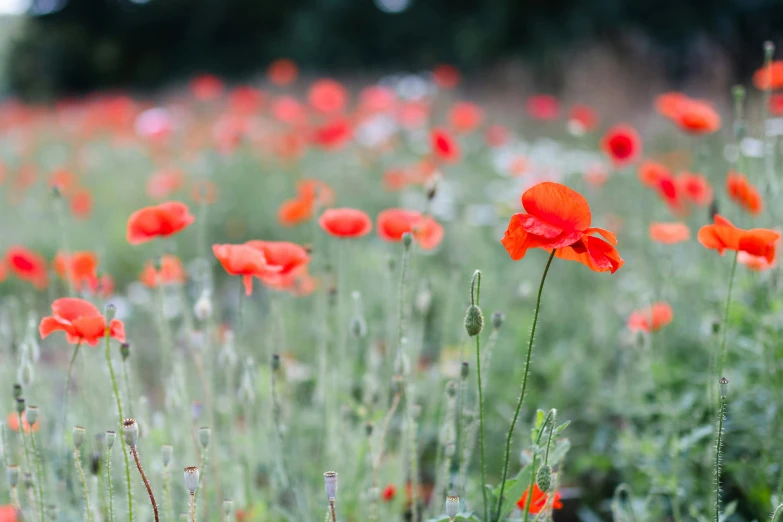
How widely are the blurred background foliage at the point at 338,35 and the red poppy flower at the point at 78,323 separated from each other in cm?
759

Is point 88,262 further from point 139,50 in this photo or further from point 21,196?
point 139,50

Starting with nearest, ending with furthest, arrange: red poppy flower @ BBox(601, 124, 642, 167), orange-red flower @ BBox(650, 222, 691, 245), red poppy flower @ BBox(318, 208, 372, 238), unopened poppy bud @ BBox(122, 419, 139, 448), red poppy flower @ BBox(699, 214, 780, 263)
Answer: unopened poppy bud @ BBox(122, 419, 139, 448) < red poppy flower @ BBox(699, 214, 780, 263) < red poppy flower @ BBox(318, 208, 372, 238) < orange-red flower @ BBox(650, 222, 691, 245) < red poppy flower @ BBox(601, 124, 642, 167)

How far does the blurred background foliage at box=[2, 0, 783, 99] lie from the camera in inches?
455

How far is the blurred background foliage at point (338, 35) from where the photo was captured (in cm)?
1156

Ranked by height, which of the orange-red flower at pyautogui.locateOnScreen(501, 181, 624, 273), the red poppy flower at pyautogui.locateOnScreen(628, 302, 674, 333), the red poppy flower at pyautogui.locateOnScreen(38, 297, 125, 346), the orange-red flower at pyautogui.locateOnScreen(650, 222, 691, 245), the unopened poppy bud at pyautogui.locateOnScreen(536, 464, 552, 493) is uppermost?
the orange-red flower at pyautogui.locateOnScreen(501, 181, 624, 273)

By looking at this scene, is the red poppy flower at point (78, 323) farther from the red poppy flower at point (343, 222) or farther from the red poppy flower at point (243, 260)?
the red poppy flower at point (343, 222)

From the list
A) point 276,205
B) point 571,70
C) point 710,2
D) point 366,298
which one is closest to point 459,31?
point 710,2

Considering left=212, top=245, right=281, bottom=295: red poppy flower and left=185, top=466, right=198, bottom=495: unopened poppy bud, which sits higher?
left=212, top=245, right=281, bottom=295: red poppy flower

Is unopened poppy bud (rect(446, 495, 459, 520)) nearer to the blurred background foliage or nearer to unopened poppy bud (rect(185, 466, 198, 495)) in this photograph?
unopened poppy bud (rect(185, 466, 198, 495))

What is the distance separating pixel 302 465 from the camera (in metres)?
2.09

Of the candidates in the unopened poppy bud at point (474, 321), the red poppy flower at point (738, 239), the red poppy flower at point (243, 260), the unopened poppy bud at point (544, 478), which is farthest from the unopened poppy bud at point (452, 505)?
the red poppy flower at point (738, 239)

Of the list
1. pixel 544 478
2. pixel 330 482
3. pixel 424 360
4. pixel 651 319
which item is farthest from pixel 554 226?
pixel 424 360

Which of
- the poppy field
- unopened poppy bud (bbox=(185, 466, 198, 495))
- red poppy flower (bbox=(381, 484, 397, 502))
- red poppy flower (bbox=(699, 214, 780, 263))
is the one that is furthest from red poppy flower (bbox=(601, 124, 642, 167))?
unopened poppy bud (bbox=(185, 466, 198, 495))

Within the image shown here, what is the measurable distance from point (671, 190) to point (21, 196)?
15.6 feet
